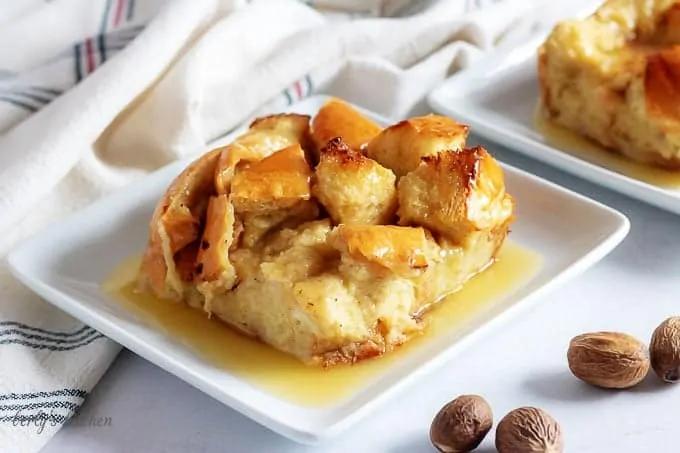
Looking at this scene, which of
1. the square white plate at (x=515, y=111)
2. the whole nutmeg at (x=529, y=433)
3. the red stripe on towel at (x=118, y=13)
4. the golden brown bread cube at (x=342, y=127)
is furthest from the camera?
the red stripe on towel at (x=118, y=13)

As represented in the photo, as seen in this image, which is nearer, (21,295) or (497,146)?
(21,295)

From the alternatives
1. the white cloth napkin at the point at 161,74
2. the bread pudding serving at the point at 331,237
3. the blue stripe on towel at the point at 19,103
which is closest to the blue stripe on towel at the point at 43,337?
the white cloth napkin at the point at 161,74

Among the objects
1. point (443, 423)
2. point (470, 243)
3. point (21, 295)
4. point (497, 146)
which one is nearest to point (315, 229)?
point (470, 243)

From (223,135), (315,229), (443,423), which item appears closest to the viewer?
(443,423)

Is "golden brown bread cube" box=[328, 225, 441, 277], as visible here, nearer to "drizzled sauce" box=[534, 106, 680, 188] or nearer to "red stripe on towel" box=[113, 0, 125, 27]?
"drizzled sauce" box=[534, 106, 680, 188]

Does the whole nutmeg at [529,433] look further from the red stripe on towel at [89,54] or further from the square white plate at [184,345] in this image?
the red stripe on towel at [89,54]

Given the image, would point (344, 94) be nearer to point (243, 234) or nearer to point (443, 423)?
point (243, 234)
